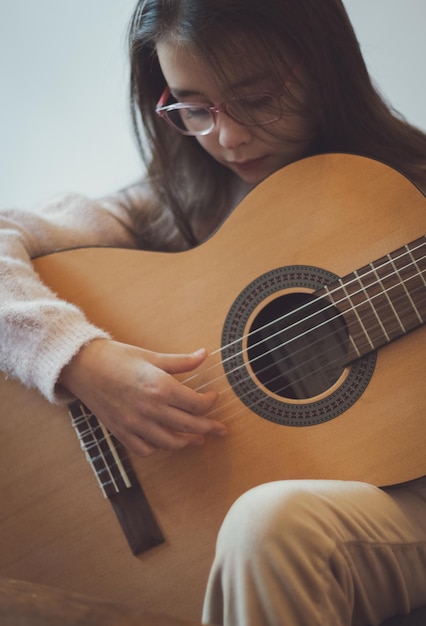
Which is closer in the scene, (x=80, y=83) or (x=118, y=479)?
(x=118, y=479)

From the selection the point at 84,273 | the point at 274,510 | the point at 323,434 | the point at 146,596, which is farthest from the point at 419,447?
the point at 84,273

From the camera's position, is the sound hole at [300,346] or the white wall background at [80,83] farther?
the white wall background at [80,83]

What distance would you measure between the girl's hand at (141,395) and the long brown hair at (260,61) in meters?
0.38

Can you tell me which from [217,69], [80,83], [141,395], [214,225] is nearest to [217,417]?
[141,395]

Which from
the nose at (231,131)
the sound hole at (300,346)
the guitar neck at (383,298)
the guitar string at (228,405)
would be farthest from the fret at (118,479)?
the nose at (231,131)

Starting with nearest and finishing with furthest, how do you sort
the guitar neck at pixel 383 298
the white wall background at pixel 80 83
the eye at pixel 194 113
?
the guitar neck at pixel 383 298 < the eye at pixel 194 113 < the white wall background at pixel 80 83

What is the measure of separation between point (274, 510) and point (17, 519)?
1.60 ft

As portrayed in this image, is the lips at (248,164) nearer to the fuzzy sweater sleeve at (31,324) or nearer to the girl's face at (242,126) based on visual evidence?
the girl's face at (242,126)

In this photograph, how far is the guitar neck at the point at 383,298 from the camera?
3.16ft

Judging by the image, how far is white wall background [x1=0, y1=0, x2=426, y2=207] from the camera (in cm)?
143

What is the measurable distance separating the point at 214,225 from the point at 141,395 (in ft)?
1.52

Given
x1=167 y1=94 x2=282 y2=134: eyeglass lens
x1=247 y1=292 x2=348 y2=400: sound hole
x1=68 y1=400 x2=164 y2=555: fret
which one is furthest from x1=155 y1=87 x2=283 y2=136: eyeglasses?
x1=68 y1=400 x2=164 y2=555: fret

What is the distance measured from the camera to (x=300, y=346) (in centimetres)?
103

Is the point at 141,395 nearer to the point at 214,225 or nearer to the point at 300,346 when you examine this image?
the point at 300,346
